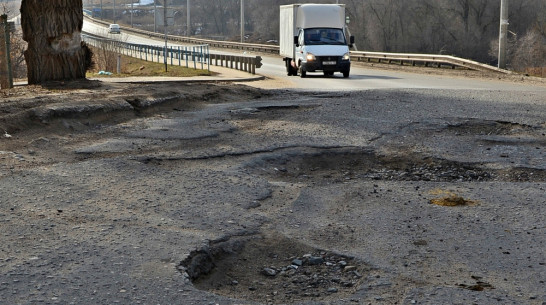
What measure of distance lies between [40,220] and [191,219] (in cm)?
128

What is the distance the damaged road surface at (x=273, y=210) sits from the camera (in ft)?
16.1

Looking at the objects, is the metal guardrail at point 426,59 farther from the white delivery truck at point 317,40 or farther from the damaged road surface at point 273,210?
the damaged road surface at point 273,210

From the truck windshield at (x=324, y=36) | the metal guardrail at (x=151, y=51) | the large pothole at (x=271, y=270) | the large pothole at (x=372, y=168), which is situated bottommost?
the metal guardrail at (x=151, y=51)

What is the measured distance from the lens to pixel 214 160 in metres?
9.23

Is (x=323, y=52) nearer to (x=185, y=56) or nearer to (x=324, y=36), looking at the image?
(x=324, y=36)

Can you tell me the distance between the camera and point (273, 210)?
690cm

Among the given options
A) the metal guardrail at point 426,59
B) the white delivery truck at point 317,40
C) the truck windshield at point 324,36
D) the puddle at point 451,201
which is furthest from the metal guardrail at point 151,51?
the puddle at point 451,201

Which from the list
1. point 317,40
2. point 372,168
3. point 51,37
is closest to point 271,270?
point 372,168

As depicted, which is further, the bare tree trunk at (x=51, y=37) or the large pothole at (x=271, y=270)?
the bare tree trunk at (x=51, y=37)

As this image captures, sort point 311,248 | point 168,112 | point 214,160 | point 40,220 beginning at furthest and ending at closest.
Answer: point 168,112, point 214,160, point 40,220, point 311,248

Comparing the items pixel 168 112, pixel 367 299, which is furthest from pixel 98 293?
pixel 168 112

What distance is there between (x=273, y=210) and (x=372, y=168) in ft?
8.20

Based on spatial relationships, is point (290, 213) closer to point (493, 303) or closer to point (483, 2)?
point (493, 303)

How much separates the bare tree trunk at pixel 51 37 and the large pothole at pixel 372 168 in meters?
10.6
